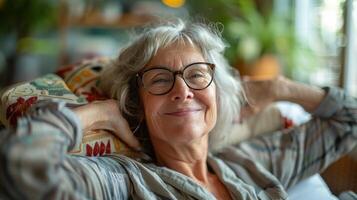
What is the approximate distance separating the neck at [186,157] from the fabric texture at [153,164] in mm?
56

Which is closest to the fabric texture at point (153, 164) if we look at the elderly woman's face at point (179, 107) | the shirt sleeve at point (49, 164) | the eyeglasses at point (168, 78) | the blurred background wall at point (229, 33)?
the shirt sleeve at point (49, 164)

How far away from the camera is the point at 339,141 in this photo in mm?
1359

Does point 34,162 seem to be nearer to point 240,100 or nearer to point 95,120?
point 95,120

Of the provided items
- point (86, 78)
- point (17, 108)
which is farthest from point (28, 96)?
point (86, 78)

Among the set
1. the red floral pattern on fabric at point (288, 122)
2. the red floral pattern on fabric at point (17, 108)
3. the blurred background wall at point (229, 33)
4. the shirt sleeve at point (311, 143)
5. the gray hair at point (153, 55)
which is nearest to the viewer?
the red floral pattern on fabric at point (17, 108)

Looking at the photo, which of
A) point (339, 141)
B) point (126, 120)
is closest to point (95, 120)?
point (126, 120)

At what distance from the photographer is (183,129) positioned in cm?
113

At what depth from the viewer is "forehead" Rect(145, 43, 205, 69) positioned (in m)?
1.16

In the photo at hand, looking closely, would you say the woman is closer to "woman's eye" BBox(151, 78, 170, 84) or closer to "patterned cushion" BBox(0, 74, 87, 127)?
"woman's eye" BBox(151, 78, 170, 84)

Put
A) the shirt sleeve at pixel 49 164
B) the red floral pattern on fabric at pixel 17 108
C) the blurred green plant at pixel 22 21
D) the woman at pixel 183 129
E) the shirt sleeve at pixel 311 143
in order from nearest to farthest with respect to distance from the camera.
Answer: the shirt sleeve at pixel 49 164 < the woman at pixel 183 129 < the red floral pattern on fabric at pixel 17 108 < the shirt sleeve at pixel 311 143 < the blurred green plant at pixel 22 21

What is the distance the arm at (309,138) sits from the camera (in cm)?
134

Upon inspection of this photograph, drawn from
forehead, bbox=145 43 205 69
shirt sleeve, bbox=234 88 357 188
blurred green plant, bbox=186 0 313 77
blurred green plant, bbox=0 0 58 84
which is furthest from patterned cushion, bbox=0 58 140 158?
blurred green plant, bbox=0 0 58 84

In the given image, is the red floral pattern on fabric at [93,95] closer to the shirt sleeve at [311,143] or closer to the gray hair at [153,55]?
the gray hair at [153,55]

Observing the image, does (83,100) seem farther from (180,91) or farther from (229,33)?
(229,33)
